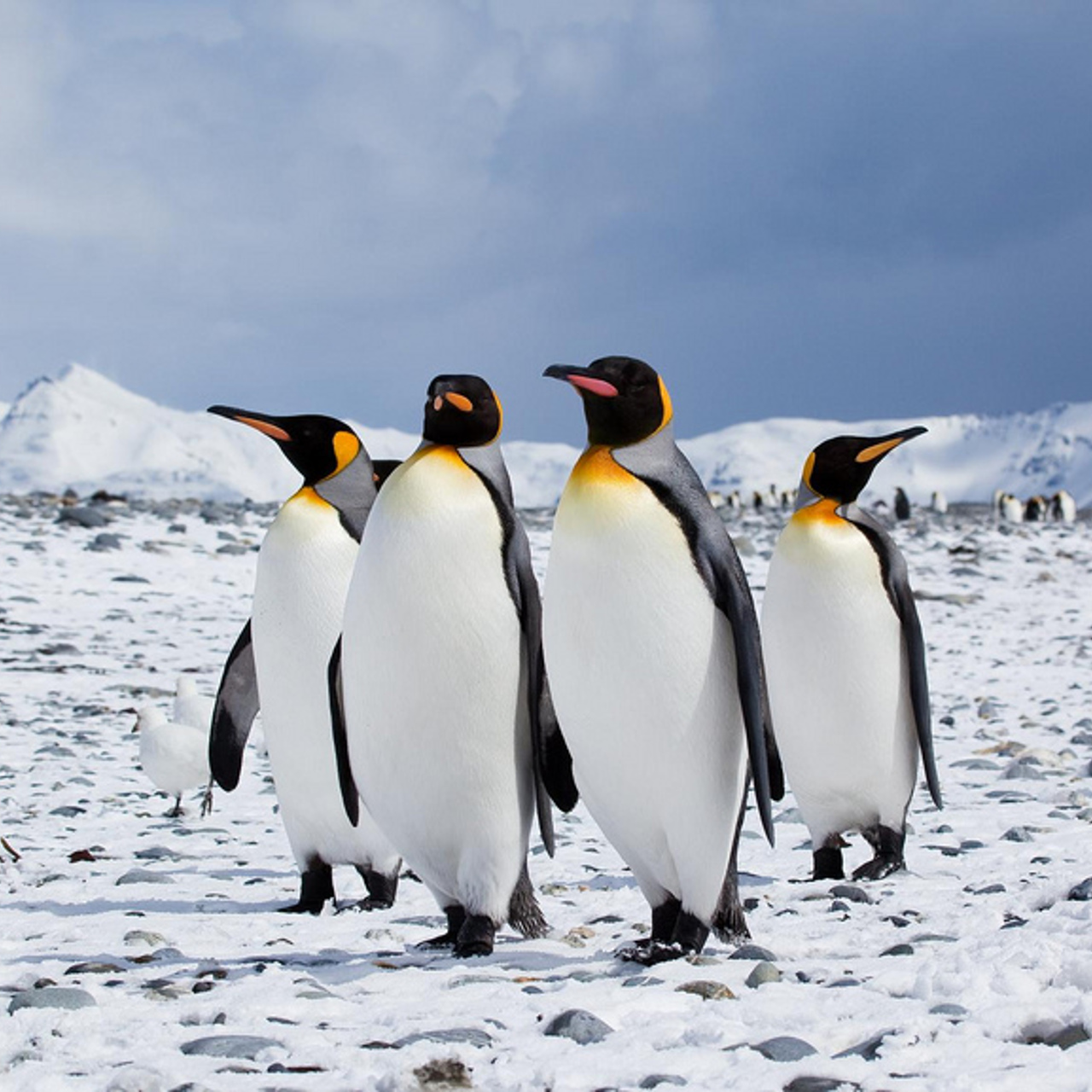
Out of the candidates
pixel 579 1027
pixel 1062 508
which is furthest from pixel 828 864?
pixel 1062 508

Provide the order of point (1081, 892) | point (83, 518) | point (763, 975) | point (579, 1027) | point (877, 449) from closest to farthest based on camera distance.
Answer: point (579, 1027) < point (763, 975) < point (1081, 892) < point (877, 449) < point (83, 518)

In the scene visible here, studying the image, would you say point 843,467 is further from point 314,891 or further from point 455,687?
point 314,891

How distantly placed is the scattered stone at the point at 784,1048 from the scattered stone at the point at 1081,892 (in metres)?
1.32

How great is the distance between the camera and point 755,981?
3.02 metres

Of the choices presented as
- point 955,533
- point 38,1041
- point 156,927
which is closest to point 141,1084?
point 38,1041

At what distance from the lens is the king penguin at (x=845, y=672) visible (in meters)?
5.09

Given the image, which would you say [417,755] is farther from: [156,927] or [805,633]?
[805,633]

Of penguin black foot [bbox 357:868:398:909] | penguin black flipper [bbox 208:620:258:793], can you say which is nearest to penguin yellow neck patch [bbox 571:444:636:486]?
penguin black foot [bbox 357:868:398:909]

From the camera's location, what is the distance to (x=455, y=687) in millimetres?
3701

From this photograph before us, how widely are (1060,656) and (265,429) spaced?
9360 mm

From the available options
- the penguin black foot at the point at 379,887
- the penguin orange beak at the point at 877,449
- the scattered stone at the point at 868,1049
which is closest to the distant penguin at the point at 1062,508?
the penguin orange beak at the point at 877,449

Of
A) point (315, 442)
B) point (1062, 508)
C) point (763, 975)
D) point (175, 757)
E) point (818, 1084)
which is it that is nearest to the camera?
point (818, 1084)

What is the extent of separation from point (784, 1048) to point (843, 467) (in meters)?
3.06

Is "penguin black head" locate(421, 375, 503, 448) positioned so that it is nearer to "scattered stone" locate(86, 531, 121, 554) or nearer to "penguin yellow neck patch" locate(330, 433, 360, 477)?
"penguin yellow neck patch" locate(330, 433, 360, 477)
